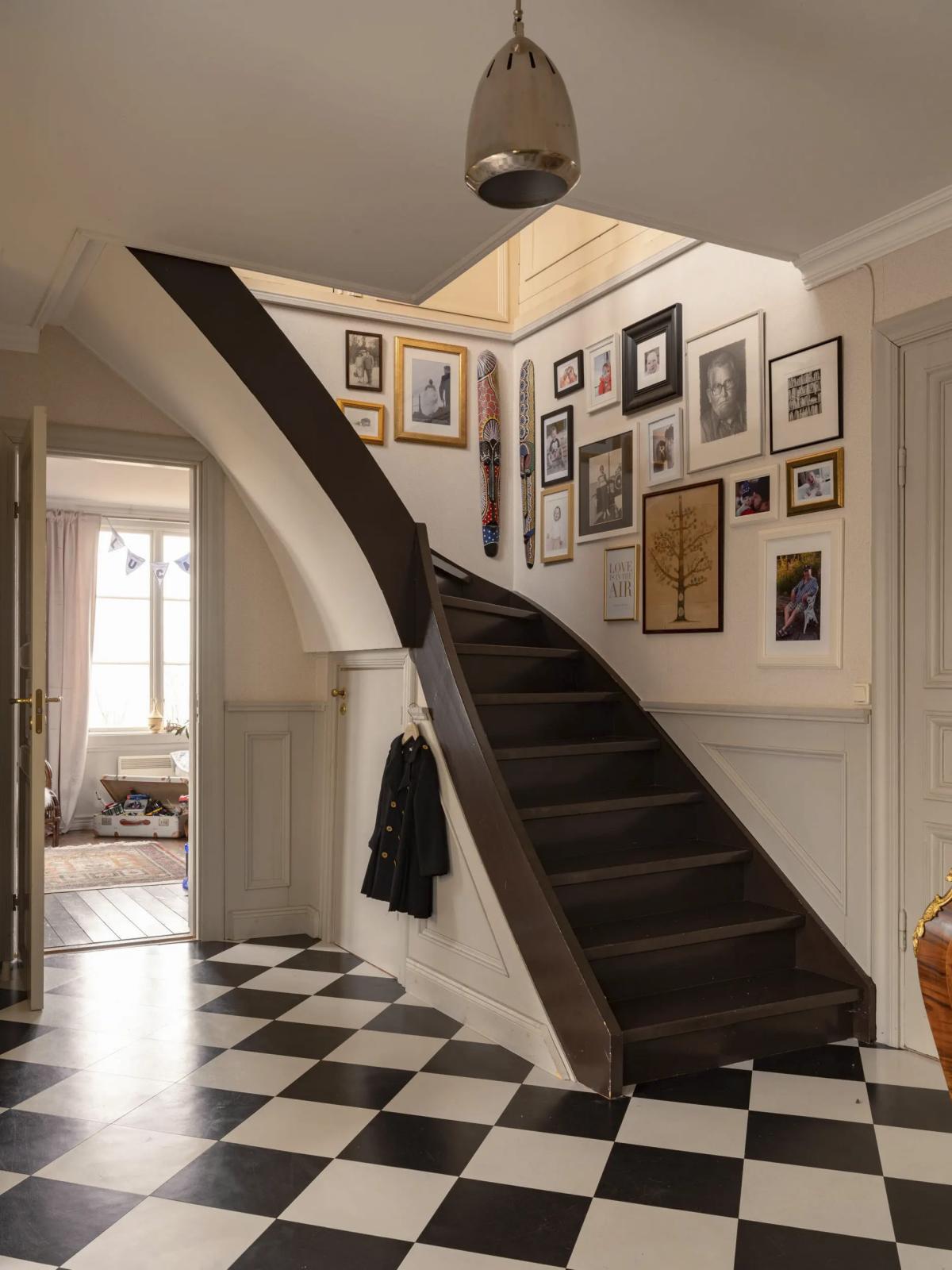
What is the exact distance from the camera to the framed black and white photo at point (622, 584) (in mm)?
4398

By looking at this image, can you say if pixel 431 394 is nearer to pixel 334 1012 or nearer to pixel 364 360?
pixel 364 360

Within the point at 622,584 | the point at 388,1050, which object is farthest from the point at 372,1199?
the point at 622,584

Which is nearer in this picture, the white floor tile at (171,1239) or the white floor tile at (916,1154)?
the white floor tile at (171,1239)

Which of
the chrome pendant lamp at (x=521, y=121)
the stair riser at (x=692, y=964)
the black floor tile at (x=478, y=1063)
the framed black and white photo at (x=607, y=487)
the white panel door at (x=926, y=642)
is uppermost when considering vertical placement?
the chrome pendant lamp at (x=521, y=121)

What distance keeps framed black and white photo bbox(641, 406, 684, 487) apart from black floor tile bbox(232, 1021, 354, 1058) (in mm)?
2406

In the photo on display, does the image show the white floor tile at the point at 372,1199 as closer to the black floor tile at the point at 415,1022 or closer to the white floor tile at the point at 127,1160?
the white floor tile at the point at 127,1160

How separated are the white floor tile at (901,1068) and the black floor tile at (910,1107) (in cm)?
4

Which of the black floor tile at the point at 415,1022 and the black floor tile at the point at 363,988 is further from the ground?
the black floor tile at the point at 415,1022

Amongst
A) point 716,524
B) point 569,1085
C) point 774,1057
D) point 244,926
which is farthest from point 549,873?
point 244,926

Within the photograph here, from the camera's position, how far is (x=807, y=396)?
3584 millimetres

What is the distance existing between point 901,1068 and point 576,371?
313cm

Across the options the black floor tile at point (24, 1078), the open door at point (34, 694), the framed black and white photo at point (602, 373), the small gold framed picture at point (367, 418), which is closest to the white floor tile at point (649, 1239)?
the black floor tile at point (24, 1078)

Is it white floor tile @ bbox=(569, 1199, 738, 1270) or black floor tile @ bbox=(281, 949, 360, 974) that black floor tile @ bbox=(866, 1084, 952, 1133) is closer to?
white floor tile @ bbox=(569, 1199, 738, 1270)

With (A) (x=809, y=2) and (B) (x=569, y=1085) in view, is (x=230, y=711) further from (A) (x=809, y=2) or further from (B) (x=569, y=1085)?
(A) (x=809, y=2)
